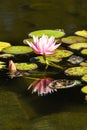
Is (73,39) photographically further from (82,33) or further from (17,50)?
(17,50)

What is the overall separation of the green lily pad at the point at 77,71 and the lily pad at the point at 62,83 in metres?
0.08

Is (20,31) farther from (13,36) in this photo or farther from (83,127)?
(83,127)

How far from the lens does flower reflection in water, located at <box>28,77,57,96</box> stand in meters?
2.27

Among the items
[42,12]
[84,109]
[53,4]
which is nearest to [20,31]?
[42,12]

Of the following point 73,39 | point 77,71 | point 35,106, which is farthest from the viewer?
point 73,39

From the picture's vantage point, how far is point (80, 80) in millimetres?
2354

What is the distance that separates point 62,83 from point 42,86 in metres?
0.11

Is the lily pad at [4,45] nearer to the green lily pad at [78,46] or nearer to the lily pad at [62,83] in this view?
the green lily pad at [78,46]

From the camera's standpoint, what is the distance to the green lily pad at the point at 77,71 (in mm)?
2408

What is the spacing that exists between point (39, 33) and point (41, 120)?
136 cm

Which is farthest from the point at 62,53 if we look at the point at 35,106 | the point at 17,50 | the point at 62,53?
the point at 35,106

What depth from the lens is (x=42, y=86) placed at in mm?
2332

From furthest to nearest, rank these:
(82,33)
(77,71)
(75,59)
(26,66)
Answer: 1. (82,33)
2. (75,59)
3. (26,66)
4. (77,71)

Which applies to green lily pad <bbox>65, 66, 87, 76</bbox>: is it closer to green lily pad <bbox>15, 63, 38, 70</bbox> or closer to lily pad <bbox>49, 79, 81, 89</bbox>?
lily pad <bbox>49, 79, 81, 89</bbox>
